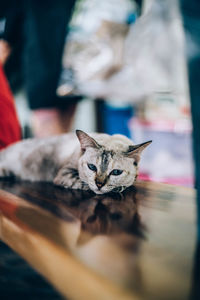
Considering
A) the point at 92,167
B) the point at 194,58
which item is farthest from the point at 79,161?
the point at 194,58

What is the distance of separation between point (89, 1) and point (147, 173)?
3.68 feet

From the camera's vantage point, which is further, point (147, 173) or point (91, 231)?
point (147, 173)

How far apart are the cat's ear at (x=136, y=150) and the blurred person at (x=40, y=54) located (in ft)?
2.80

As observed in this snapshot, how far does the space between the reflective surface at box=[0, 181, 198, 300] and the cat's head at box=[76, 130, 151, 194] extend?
0.21 feet

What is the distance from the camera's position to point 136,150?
811 mm

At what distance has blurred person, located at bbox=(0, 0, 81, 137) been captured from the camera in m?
1.35

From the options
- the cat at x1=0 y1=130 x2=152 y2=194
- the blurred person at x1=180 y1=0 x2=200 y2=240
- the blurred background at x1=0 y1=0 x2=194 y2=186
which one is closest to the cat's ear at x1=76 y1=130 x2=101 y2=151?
the cat at x1=0 y1=130 x2=152 y2=194

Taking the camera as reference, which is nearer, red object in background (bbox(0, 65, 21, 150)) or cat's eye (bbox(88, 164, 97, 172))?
cat's eye (bbox(88, 164, 97, 172))

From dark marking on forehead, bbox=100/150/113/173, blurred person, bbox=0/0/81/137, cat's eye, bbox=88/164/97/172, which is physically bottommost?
cat's eye, bbox=88/164/97/172

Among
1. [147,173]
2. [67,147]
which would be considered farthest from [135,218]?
[147,173]

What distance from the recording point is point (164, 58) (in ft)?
3.66

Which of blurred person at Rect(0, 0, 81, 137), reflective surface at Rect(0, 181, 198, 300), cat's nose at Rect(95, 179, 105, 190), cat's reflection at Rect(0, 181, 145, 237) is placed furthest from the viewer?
blurred person at Rect(0, 0, 81, 137)

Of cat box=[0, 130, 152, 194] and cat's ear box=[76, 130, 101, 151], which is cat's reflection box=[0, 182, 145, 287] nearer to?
cat box=[0, 130, 152, 194]

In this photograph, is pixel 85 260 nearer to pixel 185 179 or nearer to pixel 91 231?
pixel 91 231
